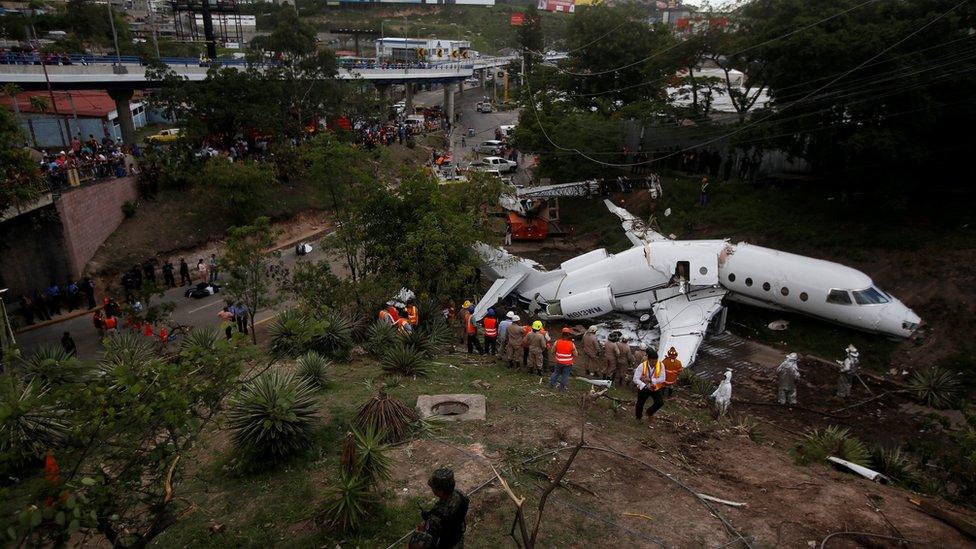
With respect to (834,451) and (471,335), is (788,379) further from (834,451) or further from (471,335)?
(471,335)

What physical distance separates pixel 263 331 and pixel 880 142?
24.6 metres

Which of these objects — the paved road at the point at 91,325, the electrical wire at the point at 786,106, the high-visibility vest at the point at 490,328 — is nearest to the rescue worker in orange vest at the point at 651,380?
the high-visibility vest at the point at 490,328

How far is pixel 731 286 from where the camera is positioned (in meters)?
21.2

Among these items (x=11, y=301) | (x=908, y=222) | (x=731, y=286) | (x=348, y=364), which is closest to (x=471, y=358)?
(x=348, y=364)

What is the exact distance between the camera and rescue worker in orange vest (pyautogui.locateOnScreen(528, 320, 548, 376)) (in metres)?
16.2

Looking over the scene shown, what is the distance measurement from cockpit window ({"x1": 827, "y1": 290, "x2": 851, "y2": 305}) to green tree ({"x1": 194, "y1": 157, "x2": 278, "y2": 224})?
2717 centimetres

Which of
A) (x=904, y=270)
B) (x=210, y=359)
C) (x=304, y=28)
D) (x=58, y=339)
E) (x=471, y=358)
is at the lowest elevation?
(x=58, y=339)

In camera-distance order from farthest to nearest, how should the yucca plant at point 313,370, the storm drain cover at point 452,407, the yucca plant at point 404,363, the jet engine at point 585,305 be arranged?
1. the jet engine at point 585,305
2. the yucca plant at point 404,363
3. the yucca plant at point 313,370
4. the storm drain cover at point 452,407

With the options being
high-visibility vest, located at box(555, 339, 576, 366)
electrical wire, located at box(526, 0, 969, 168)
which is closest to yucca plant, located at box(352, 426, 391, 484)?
high-visibility vest, located at box(555, 339, 576, 366)

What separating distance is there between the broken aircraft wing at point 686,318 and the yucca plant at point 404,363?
315 inches

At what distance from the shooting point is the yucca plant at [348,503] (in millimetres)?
8289

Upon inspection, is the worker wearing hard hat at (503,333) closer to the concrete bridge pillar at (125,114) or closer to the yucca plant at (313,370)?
the yucca plant at (313,370)

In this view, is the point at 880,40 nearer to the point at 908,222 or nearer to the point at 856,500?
the point at 908,222

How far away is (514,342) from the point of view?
16594 mm
